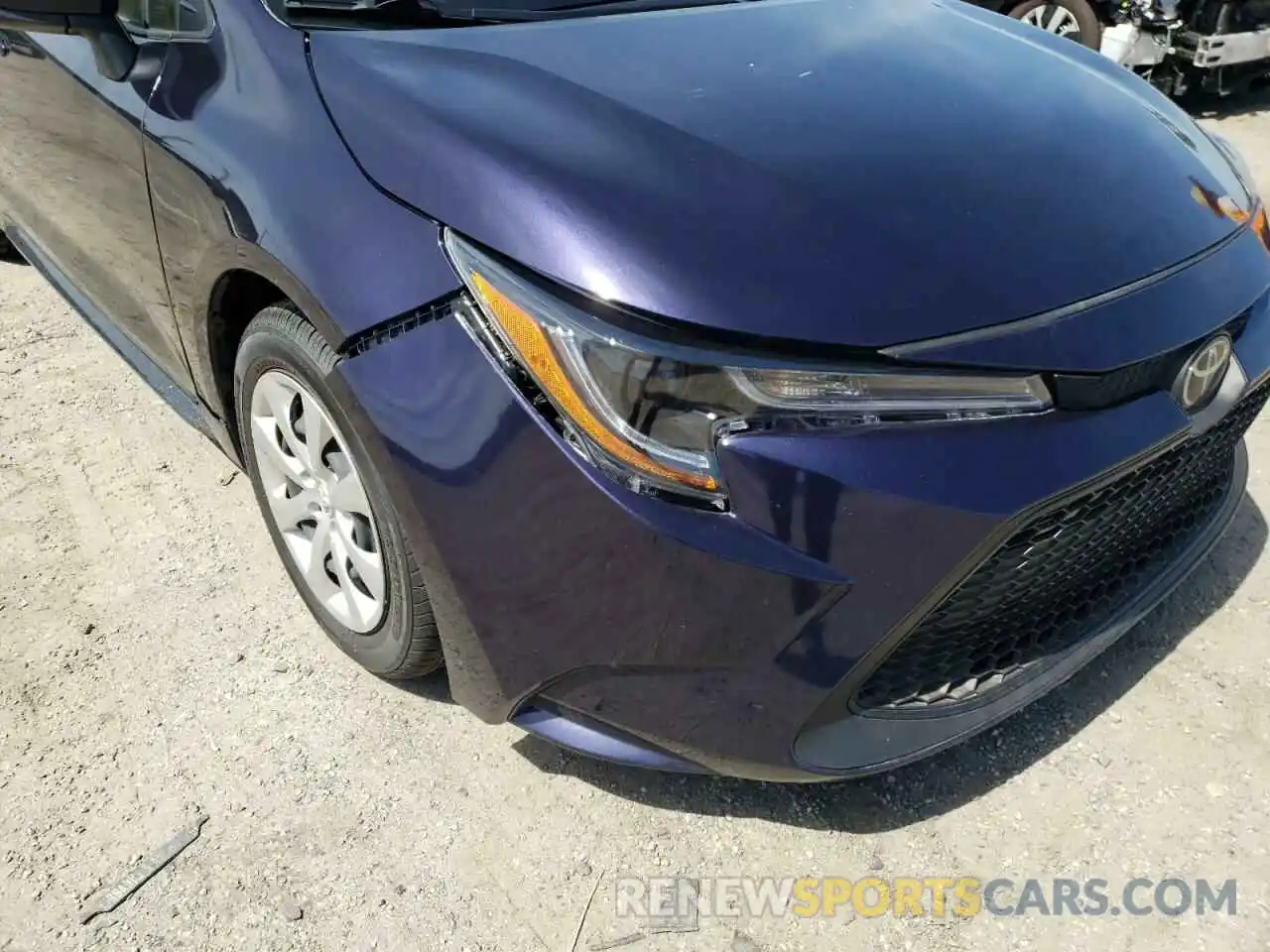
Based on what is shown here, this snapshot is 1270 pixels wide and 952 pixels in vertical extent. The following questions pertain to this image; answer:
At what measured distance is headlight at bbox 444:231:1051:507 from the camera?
140cm

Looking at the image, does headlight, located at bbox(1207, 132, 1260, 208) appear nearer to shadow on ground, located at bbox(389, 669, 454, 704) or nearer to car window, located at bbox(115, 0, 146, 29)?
shadow on ground, located at bbox(389, 669, 454, 704)

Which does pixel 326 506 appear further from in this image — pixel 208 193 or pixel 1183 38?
pixel 1183 38

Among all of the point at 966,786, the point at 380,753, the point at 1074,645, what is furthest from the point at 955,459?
the point at 380,753

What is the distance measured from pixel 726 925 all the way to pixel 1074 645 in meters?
0.76

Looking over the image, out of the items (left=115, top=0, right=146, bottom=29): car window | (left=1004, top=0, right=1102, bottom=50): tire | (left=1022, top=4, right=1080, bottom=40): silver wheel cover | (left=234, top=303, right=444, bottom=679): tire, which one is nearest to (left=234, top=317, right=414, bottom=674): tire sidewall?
(left=234, top=303, right=444, bottom=679): tire

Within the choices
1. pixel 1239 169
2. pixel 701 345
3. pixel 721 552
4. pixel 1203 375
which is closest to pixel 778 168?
pixel 701 345

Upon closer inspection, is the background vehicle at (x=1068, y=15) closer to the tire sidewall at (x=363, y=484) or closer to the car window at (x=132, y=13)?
the car window at (x=132, y=13)

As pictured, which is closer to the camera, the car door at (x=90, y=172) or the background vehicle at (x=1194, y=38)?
the car door at (x=90, y=172)

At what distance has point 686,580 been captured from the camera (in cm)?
142

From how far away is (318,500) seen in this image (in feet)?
6.63

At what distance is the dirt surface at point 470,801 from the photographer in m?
1.70

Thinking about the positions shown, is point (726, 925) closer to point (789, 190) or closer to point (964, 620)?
point (964, 620)

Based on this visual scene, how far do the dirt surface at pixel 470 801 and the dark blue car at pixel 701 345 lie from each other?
0.77 feet

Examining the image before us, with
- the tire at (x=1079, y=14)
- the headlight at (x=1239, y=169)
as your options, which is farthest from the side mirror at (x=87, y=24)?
the tire at (x=1079, y=14)
